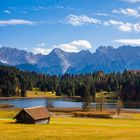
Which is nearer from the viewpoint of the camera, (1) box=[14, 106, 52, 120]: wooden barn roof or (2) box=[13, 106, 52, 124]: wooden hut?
(2) box=[13, 106, 52, 124]: wooden hut

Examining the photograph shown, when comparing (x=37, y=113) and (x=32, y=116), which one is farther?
(x=37, y=113)

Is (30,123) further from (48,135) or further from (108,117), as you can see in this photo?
(108,117)

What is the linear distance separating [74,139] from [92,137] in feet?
13.0

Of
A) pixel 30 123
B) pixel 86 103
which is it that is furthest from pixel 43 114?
pixel 86 103

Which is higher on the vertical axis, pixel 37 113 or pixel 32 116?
pixel 37 113

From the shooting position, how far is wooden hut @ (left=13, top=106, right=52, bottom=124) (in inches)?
4031

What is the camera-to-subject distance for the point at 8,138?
6631 cm

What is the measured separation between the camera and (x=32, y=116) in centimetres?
10194

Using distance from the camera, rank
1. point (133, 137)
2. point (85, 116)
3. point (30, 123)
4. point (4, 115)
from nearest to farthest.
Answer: point (133, 137), point (30, 123), point (4, 115), point (85, 116)

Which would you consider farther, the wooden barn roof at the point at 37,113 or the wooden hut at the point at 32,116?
the wooden barn roof at the point at 37,113

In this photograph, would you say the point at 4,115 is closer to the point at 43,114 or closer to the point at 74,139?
the point at 43,114

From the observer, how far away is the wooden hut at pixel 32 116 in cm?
10238

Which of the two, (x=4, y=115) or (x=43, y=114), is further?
(x=4, y=115)

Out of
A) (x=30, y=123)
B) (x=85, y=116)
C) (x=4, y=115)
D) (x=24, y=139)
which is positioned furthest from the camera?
(x=85, y=116)
